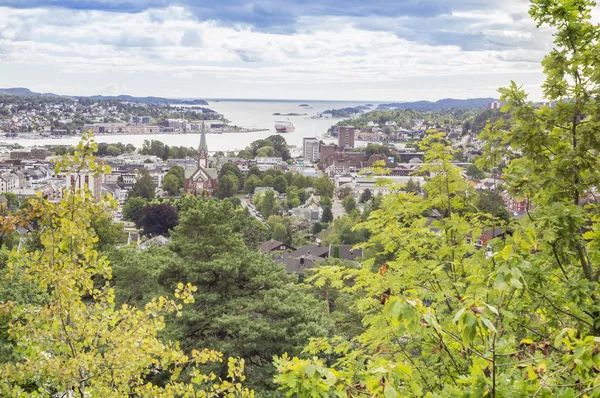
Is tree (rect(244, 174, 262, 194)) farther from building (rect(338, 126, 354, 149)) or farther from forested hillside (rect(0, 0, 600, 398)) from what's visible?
forested hillside (rect(0, 0, 600, 398))

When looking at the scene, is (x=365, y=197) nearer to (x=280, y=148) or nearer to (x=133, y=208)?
(x=133, y=208)

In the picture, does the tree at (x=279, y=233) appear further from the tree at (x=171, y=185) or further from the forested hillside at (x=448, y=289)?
the forested hillside at (x=448, y=289)

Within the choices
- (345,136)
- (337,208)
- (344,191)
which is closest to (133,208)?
(337,208)

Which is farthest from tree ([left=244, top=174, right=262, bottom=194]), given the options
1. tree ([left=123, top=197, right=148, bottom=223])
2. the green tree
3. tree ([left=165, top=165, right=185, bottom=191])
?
the green tree

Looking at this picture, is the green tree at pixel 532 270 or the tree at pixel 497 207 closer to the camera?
the green tree at pixel 532 270

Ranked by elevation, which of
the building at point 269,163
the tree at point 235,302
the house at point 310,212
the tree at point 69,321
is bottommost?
the house at point 310,212

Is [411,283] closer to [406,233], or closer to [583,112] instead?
[406,233]

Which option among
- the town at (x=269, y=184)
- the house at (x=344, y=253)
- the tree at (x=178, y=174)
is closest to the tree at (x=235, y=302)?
the town at (x=269, y=184)
